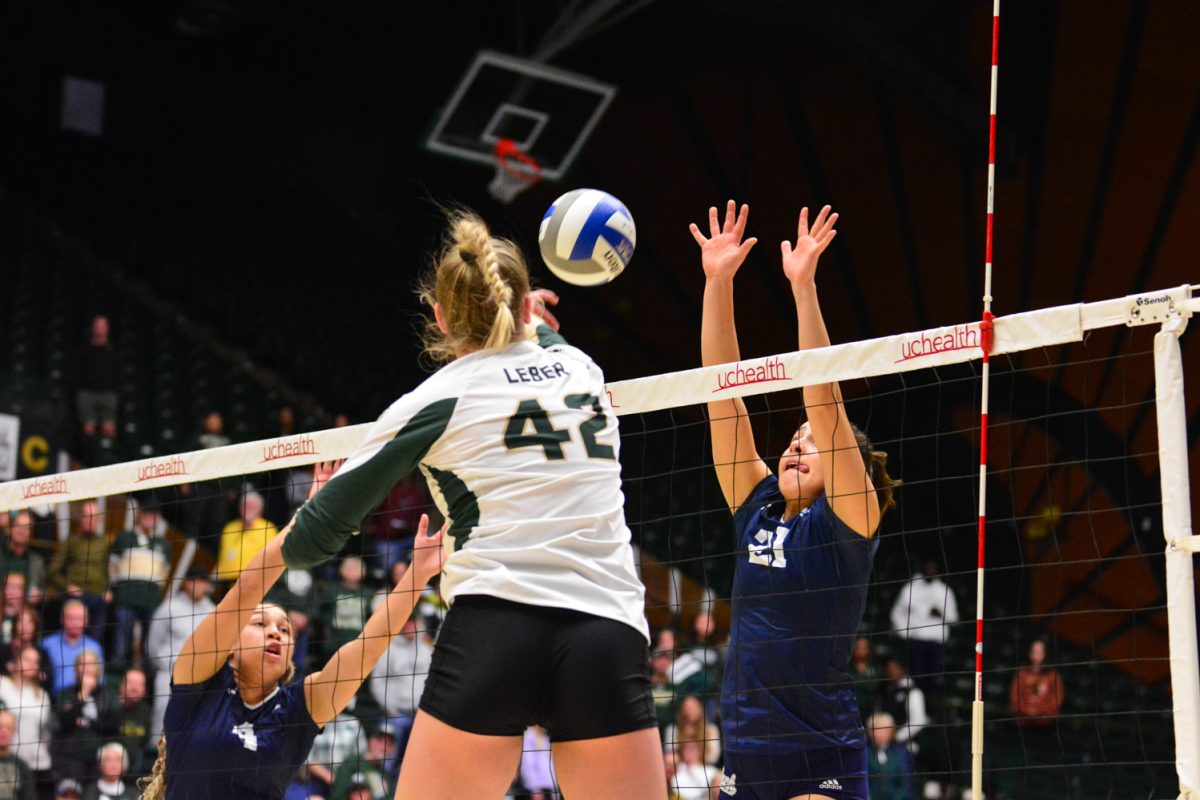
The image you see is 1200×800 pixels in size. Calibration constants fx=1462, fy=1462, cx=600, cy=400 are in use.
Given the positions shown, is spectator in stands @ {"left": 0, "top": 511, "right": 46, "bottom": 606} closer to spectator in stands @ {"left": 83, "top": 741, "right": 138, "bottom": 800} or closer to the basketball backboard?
spectator in stands @ {"left": 83, "top": 741, "right": 138, "bottom": 800}

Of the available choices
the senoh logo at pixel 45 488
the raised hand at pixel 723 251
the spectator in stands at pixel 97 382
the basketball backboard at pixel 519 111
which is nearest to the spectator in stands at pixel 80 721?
the senoh logo at pixel 45 488

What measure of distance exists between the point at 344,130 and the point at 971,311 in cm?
883

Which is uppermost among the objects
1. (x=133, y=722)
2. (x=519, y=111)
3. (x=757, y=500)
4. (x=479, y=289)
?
(x=519, y=111)

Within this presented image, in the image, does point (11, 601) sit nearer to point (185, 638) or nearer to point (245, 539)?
point (185, 638)

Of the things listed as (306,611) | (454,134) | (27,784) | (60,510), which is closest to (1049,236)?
(454,134)

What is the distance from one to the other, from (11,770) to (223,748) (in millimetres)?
4111

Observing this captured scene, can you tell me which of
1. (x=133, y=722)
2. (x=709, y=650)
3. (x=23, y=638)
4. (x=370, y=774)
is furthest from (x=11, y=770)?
(x=709, y=650)

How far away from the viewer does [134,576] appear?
1057 centimetres

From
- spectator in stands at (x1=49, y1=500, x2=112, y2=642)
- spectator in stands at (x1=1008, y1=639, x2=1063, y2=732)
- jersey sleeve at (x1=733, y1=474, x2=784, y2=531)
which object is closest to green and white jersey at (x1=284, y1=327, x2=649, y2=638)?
jersey sleeve at (x1=733, y1=474, x2=784, y2=531)

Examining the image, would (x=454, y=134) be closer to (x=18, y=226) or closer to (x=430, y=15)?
(x=430, y=15)

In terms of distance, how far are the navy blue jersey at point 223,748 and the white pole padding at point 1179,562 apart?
104 inches

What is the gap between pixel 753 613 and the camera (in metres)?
4.34

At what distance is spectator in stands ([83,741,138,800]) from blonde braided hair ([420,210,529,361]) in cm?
564

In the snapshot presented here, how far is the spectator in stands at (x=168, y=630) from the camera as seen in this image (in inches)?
384
